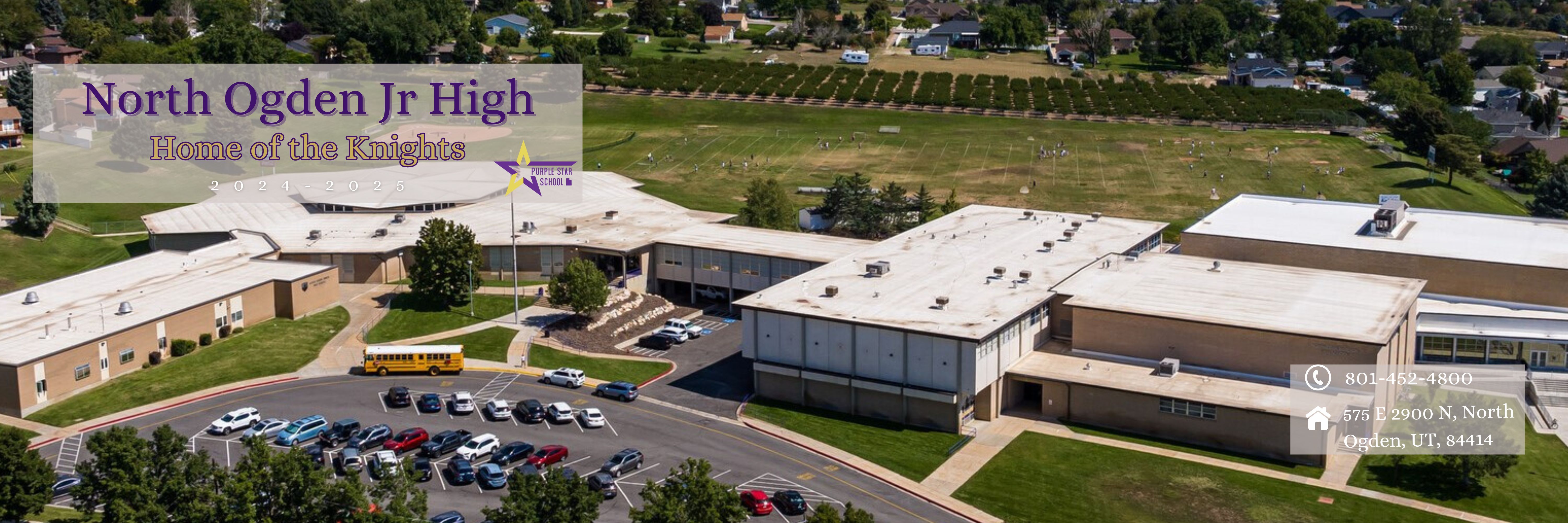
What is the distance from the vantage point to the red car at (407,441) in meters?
69.9

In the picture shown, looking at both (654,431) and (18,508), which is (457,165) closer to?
(654,431)

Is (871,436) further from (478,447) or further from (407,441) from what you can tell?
(407,441)

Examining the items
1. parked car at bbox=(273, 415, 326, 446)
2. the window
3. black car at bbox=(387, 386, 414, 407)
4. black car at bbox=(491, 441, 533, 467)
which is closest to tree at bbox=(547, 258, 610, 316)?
black car at bbox=(387, 386, 414, 407)

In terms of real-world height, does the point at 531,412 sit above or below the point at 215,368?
below

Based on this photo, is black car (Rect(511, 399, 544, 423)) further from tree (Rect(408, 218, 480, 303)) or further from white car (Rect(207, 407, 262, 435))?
tree (Rect(408, 218, 480, 303))

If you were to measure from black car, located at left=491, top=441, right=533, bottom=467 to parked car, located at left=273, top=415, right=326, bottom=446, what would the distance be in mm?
10288

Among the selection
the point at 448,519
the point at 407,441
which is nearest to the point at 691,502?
the point at 448,519

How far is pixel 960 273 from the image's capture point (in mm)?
89125

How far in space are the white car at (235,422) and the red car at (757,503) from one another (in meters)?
28.2

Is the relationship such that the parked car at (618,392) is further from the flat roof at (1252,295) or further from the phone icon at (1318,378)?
the phone icon at (1318,378)

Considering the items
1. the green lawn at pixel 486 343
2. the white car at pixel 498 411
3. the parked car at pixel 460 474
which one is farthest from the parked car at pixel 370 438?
the green lawn at pixel 486 343

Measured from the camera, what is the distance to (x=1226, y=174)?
148000 mm

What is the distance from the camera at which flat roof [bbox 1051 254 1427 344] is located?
7625 cm

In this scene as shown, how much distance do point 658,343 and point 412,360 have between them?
1626 centimetres
